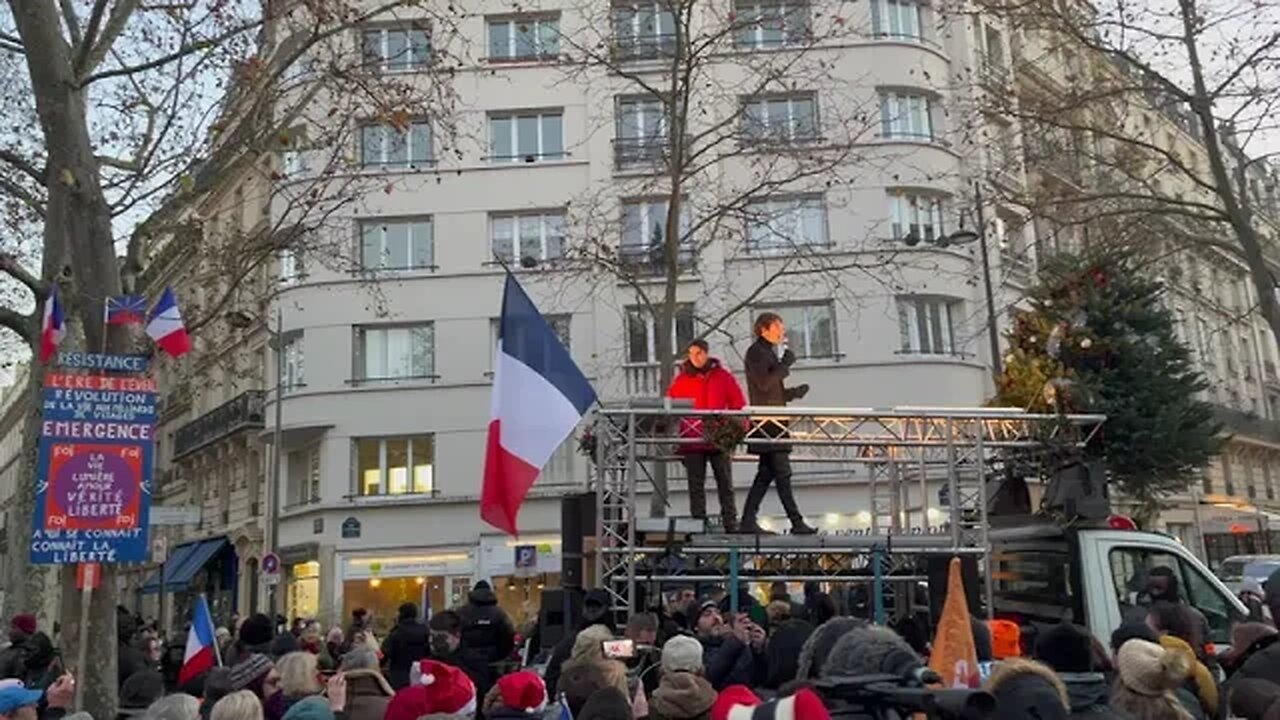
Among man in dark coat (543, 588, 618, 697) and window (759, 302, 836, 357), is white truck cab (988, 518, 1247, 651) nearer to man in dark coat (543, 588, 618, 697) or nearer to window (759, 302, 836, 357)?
man in dark coat (543, 588, 618, 697)

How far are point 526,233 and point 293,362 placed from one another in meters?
7.32

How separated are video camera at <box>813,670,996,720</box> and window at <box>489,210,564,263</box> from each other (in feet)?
86.0

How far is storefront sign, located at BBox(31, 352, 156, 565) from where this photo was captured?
26.2ft

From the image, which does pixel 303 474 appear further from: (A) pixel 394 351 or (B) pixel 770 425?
(B) pixel 770 425

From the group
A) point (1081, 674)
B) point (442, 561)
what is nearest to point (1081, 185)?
point (1081, 674)

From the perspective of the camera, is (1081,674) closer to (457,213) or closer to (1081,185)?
(1081,185)

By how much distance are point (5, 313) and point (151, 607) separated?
37211 millimetres

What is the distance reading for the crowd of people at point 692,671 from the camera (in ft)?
11.9

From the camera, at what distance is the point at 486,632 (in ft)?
31.1

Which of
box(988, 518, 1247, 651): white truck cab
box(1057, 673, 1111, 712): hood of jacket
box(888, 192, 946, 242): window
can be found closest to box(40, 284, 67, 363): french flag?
box(988, 518, 1247, 651): white truck cab

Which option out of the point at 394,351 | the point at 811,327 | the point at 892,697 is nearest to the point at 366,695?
the point at 892,697

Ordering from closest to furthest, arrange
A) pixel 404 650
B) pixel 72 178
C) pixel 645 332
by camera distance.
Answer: pixel 404 650, pixel 72 178, pixel 645 332

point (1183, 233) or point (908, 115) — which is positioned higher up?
point (908, 115)

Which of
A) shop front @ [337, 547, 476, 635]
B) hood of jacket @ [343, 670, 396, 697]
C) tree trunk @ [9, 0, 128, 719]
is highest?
tree trunk @ [9, 0, 128, 719]
